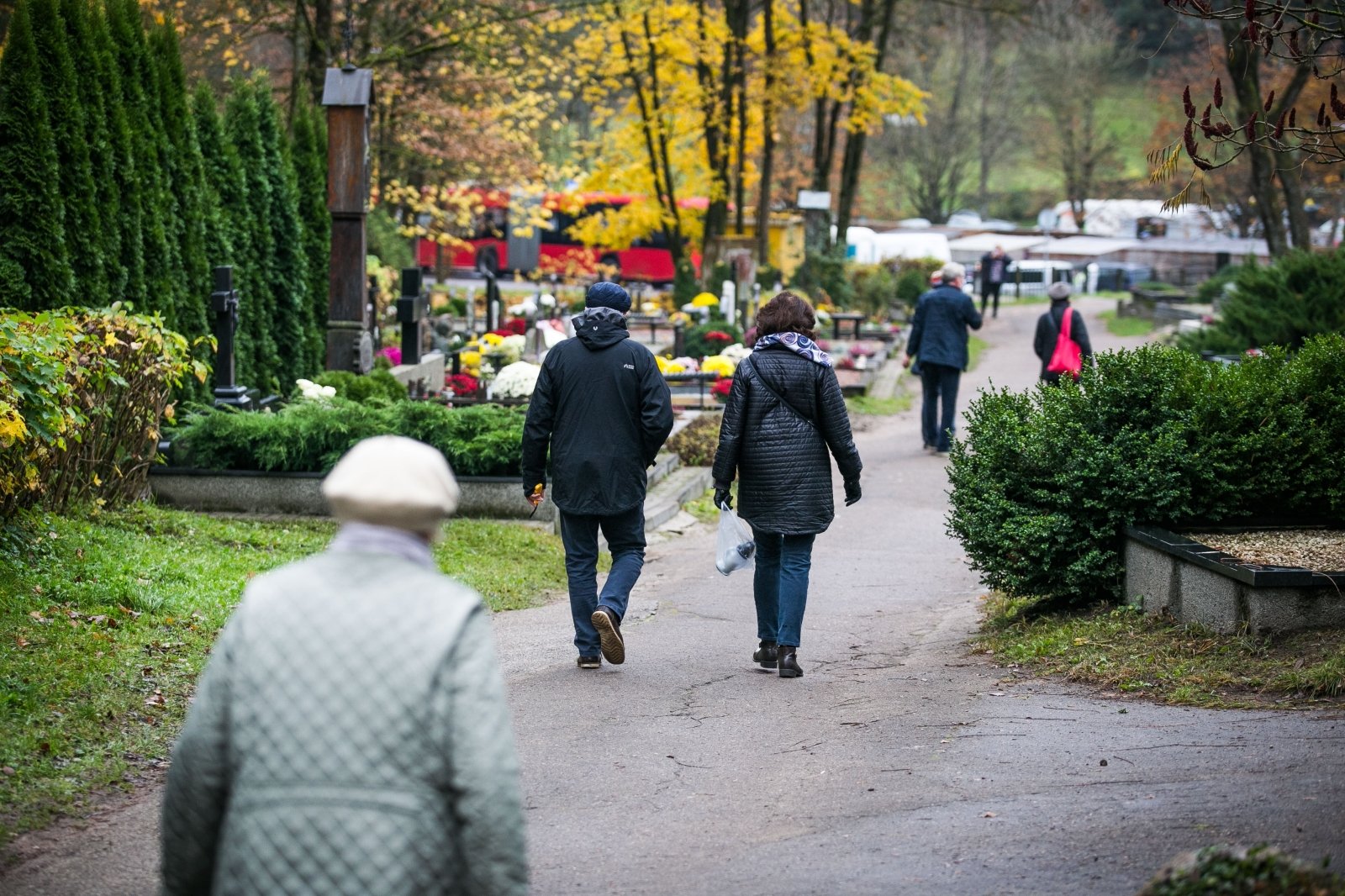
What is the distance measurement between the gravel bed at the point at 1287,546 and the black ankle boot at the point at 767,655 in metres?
2.17

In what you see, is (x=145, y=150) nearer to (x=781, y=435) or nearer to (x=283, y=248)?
(x=283, y=248)

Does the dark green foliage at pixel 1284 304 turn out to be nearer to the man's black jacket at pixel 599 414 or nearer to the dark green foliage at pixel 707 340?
the dark green foliage at pixel 707 340

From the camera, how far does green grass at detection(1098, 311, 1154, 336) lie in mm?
37006

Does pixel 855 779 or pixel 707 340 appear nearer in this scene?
pixel 855 779

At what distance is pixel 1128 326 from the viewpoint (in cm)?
3881

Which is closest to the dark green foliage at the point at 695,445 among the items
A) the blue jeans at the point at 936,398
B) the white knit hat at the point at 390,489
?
the blue jeans at the point at 936,398

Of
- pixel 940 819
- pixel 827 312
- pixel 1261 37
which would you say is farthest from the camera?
pixel 827 312

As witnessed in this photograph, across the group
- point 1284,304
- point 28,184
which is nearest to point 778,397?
point 28,184

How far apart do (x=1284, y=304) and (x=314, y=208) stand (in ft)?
43.1

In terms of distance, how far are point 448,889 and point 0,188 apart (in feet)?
30.8

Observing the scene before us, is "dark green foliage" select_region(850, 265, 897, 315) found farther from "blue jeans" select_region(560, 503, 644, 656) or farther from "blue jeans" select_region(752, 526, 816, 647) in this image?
"blue jeans" select_region(560, 503, 644, 656)

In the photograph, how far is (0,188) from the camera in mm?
10836

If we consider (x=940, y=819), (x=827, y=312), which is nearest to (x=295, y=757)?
(x=940, y=819)

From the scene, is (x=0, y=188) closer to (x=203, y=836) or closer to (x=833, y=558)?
(x=833, y=558)
